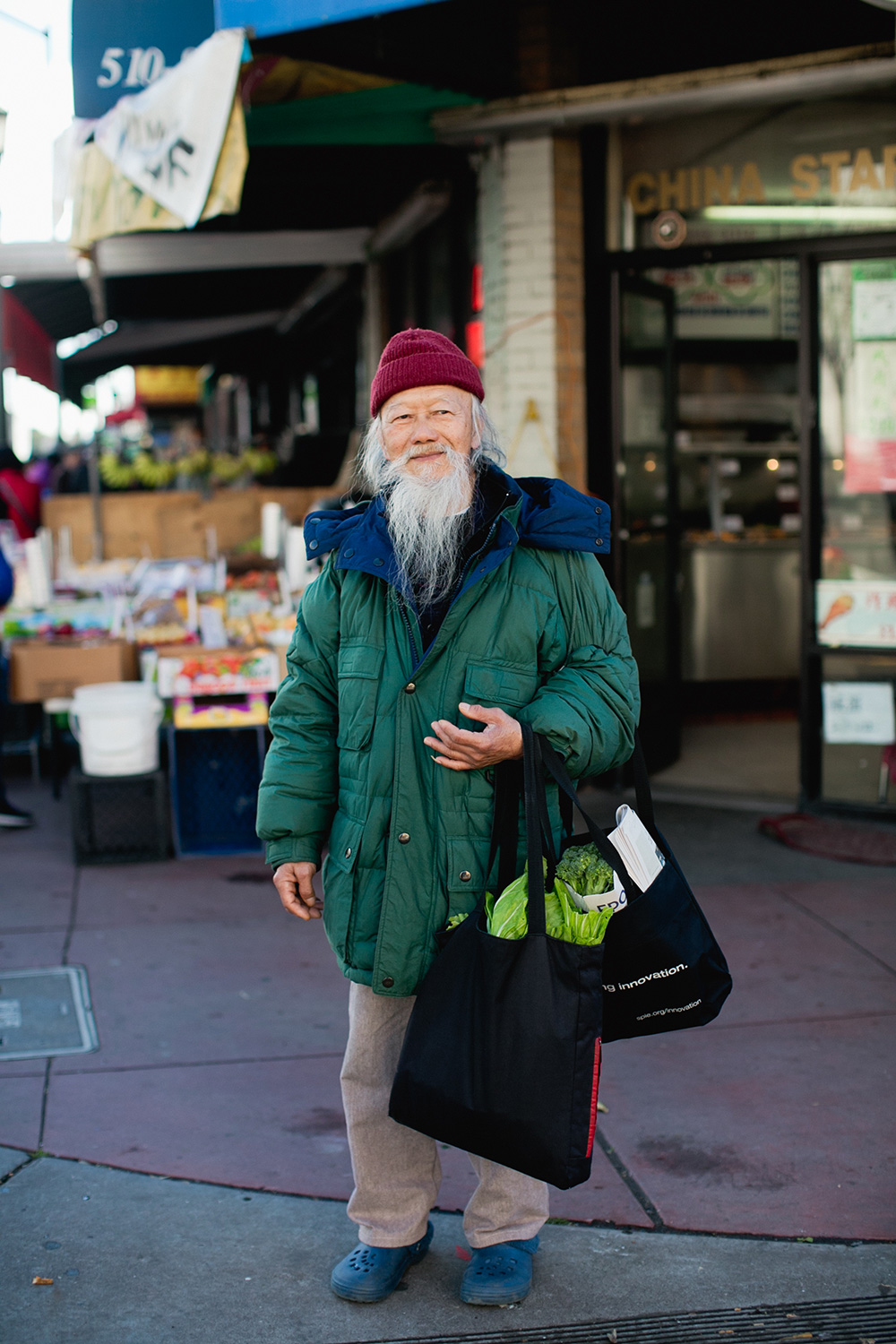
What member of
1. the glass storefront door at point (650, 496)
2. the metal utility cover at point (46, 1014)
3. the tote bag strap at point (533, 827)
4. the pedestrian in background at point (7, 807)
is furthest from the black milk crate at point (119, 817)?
the tote bag strap at point (533, 827)

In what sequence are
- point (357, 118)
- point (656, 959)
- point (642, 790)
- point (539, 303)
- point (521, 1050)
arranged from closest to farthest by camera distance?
1. point (521, 1050)
2. point (656, 959)
3. point (642, 790)
4. point (539, 303)
5. point (357, 118)

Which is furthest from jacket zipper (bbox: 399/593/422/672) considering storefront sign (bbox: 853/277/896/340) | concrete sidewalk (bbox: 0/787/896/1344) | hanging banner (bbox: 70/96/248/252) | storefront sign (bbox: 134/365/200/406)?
storefront sign (bbox: 134/365/200/406)

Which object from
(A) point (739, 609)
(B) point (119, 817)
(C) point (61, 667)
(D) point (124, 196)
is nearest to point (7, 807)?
(C) point (61, 667)

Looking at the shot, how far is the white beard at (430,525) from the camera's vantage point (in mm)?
2693

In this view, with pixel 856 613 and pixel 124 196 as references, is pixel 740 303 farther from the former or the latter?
pixel 124 196

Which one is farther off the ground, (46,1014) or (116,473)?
(116,473)

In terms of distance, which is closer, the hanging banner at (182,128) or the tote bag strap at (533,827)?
the tote bag strap at (533,827)

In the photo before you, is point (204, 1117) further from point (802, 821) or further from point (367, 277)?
point (367, 277)

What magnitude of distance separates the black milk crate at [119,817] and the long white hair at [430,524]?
3.80 meters

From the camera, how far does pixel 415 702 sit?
263 cm

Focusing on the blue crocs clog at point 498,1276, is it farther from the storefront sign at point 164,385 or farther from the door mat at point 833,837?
the storefront sign at point 164,385

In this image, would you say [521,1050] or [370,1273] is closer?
[521,1050]

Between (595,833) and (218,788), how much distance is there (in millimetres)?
4344

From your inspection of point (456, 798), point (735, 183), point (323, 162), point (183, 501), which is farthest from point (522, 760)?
point (183, 501)
